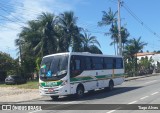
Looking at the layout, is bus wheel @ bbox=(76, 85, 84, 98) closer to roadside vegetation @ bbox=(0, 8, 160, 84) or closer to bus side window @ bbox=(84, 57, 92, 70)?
bus side window @ bbox=(84, 57, 92, 70)

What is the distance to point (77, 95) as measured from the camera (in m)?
22.1

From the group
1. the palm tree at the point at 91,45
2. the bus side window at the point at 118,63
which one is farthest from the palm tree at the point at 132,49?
the bus side window at the point at 118,63

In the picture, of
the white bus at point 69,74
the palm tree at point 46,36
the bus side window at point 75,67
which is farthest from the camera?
the palm tree at point 46,36

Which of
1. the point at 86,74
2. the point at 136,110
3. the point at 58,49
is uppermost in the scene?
the point at 58,49

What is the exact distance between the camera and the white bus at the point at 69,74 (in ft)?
69.1

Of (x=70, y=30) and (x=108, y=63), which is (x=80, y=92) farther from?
(x=70, y=30)

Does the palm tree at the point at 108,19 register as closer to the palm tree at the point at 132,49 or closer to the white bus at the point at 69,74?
the palm tree at the point at 132,49

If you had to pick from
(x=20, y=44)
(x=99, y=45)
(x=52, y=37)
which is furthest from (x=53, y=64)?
(x=99, y=45)

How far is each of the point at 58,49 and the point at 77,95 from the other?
134 feet

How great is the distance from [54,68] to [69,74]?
38.9 inches

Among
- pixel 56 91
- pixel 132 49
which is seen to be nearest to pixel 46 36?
pixel 132 49

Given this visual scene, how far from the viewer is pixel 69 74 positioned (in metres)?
21.2

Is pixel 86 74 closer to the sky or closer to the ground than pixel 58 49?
closer to the ground

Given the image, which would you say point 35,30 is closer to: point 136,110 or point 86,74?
point 86,74
